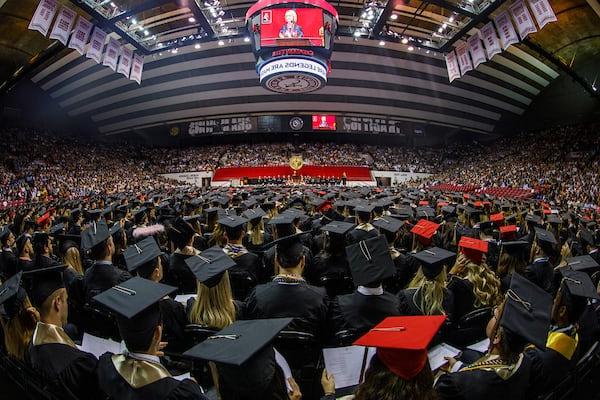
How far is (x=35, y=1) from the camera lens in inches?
653

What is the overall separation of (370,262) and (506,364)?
1.20 metres

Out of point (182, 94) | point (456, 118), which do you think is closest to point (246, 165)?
point (182, 94)

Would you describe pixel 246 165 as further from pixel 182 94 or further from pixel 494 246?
pixel 494 246

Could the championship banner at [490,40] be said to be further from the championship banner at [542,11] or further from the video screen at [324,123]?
the video screen at [324,123]

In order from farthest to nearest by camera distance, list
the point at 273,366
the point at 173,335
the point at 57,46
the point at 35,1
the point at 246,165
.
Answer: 1. the point at 246,165
2. the point at 57,46
3. the point at 35,1
4. the point at 173,335
5. the point at 273,366

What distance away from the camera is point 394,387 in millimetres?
1376

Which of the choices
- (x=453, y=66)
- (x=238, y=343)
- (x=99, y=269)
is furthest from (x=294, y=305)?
(x=453, y=66)

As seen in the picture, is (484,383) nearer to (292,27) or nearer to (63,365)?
(63,365)

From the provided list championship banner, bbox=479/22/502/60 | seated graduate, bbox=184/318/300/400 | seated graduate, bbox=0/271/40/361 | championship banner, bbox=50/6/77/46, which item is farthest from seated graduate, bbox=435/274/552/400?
championship banner, bbox=50/6/77/46

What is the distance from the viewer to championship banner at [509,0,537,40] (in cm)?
1248

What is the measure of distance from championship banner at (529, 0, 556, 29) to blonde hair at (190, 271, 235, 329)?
15379mm

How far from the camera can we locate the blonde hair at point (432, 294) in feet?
9.25

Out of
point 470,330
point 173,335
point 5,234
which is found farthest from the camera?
point 5,234

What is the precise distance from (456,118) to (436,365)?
42.7 metres
